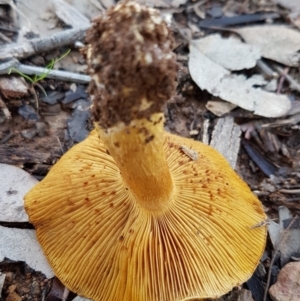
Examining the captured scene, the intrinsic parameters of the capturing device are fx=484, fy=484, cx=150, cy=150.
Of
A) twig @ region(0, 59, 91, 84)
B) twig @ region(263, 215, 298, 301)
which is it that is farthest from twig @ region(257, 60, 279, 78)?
twig @ region(0, 59, 91, 84)

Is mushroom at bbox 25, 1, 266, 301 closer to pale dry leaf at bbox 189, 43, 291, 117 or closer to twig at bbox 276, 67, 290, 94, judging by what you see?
pale dry leaf at bbox 189, 43, 291, 117

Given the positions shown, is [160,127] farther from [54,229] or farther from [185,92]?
[185,92]

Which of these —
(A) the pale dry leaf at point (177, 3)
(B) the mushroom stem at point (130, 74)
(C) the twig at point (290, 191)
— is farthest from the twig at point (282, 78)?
(B) the mushroom stem at point (130, 74)

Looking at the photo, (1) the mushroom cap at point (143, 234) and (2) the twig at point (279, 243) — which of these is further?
(2) the twig at point (279, 243)

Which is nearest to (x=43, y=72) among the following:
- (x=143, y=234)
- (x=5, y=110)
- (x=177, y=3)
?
(x=5, y=110)

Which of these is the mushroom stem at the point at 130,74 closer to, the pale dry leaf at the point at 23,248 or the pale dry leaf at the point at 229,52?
the pale dry leaf at the point at 23,248

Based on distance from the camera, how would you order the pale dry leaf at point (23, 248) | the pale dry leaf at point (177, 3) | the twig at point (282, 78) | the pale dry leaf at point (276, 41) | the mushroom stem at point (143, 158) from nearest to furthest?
1. the mushroom stem at point (143, 158)
2. the pale dry leaf at point (23, 248)
3. the twig at point (282, 78)
4. the pale dry leaf at point (276, 41)
5. the pale dry leaf at point (177, 3)

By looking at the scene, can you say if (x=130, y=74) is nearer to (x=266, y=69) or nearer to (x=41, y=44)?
(x=41, y=44)
